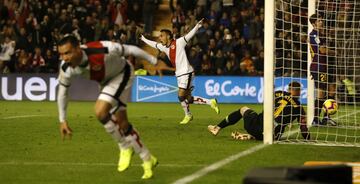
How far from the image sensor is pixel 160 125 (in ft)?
51.8

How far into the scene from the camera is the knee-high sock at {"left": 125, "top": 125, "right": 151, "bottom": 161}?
8.55 metres

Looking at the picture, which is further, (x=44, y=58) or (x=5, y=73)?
(x=44, y=58)

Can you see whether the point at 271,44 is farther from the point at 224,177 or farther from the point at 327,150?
the point at 224,177

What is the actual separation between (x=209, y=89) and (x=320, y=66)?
9.73m

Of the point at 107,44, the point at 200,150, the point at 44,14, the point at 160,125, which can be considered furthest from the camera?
the point at 44,14

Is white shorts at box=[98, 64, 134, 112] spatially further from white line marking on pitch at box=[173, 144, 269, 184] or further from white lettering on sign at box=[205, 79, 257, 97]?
white lettering on sign at box=[205, 79, 257, 97]

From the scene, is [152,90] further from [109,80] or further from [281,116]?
[109,80]

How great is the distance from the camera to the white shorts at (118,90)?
8.60 metres

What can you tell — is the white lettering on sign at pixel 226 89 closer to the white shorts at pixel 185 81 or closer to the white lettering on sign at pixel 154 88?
the white lettering on sign at pixel 154 88

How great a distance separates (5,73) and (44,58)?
80.6 inches

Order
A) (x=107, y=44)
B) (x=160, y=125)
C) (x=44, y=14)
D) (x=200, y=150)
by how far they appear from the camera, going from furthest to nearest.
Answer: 1. (x=44, y=14)
2. (x=160, y=125)
3. (x=200, y=150)
4. (x=107, y=44)

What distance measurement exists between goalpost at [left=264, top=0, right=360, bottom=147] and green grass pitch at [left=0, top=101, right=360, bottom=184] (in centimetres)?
114

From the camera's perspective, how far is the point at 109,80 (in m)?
8.73

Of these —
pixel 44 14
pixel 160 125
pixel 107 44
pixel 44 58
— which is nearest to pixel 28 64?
pixel 44 58
